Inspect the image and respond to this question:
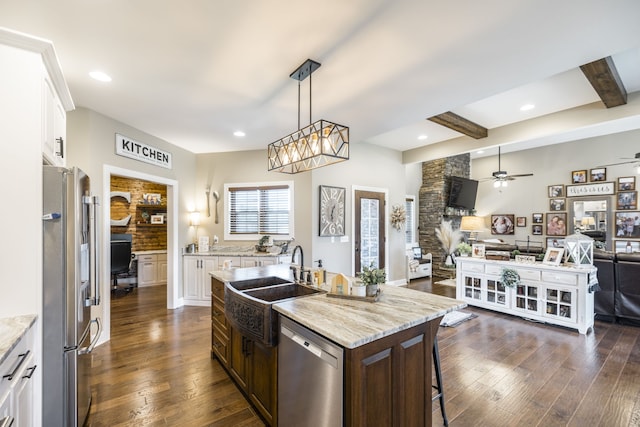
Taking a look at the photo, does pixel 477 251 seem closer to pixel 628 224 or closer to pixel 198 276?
pixel 628 224

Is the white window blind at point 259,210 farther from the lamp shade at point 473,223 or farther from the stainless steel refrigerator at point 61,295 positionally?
the lamp shade at point 473,223

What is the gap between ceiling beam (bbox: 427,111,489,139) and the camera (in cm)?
419

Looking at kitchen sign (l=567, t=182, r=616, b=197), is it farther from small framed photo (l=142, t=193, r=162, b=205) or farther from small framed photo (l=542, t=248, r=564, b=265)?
small framed photo (l=142, t=193, r=162, b=205)

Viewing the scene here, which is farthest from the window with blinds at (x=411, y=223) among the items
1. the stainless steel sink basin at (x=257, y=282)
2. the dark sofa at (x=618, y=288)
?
the stainless steel sink basin at (x=257, y=282)

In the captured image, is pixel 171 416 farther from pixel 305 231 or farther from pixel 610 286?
pixel 610 286

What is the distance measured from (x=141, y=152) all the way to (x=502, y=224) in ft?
29.6

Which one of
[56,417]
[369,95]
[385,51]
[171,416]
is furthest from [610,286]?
[56,417]

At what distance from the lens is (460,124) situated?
445cm

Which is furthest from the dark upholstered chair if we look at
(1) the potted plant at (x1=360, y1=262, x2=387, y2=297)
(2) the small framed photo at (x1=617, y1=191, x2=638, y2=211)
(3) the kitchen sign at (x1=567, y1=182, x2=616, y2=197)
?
(2) the small framed photo at (x1=617, y1=191, x2=638, y2=211)

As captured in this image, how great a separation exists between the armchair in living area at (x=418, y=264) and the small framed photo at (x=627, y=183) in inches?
171

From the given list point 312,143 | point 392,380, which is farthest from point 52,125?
point 392,380

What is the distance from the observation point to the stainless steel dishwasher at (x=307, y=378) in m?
1.41

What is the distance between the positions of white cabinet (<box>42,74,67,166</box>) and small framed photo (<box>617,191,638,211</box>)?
9565mm

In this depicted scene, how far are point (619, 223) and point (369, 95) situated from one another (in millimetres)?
7167
